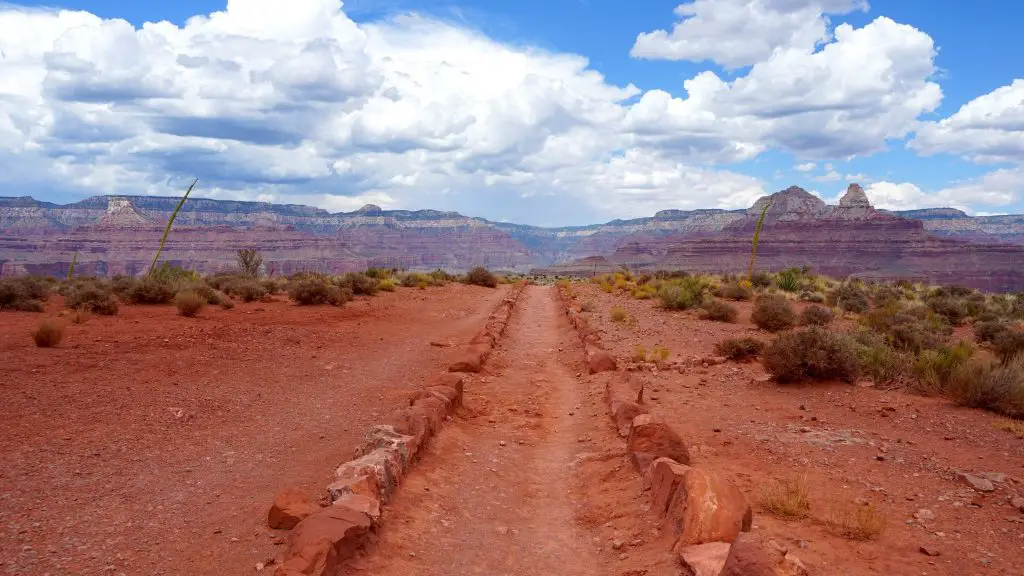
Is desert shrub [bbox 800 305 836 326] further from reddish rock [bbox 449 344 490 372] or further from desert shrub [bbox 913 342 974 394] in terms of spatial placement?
reddish rock [bbox 449 344 490 372]

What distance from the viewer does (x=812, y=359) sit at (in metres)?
11.9

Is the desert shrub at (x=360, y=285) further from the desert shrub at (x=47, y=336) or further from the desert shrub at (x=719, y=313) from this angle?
the desert shrub at (x=47, y=336)

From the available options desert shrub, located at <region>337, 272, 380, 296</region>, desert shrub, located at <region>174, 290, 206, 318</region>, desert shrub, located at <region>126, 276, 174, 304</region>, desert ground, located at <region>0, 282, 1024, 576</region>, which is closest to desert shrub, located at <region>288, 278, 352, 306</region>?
desert shrub, located at <region>126, 276, 174, 304</region>

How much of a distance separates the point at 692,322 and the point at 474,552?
18122 mm

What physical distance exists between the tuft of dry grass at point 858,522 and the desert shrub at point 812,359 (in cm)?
602

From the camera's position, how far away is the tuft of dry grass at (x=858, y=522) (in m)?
5.74

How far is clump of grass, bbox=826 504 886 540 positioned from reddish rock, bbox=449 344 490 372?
27.3 feet

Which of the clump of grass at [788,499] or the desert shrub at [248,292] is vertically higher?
the desert shrub at [248,292]

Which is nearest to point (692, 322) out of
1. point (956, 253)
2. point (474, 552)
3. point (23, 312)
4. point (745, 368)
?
point (745, 368)

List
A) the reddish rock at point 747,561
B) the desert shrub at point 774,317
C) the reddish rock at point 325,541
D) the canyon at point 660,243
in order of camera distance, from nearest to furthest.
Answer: the reddish rock at point 747,561
the reddish rock at point 325,541
the desert shrub at point 774,317
the canyon at point 660,243

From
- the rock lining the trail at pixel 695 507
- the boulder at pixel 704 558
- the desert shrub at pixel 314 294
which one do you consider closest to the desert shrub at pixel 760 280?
the desert shrub at pixel 314 294

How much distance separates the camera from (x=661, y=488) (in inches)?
255

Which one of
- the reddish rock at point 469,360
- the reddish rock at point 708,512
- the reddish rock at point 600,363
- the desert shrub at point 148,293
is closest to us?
the reddish rock at point 708,512

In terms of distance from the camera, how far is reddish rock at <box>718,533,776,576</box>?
424 centimetres
